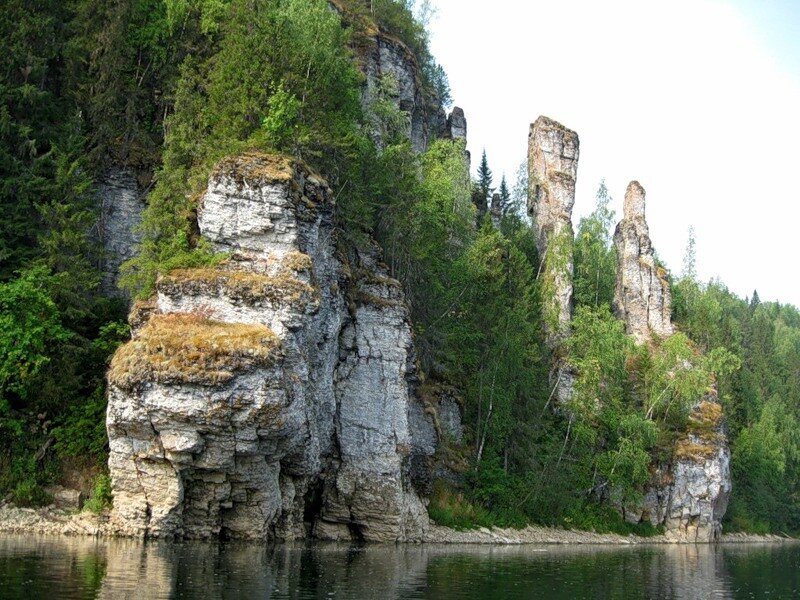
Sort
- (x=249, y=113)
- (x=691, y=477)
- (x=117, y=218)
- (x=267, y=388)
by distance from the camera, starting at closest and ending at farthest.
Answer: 1. (x=267, y=388)
2. (x=249, y=113)
3. (x=117, y=218)
4. (x=691, y=477)

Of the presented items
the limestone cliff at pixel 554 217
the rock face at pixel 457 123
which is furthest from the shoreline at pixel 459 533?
the rock face at pixel 457 123

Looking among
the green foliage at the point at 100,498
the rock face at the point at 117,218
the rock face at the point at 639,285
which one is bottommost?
the green foliage at the point at 100,498

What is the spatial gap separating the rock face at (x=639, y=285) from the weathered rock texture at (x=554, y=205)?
712 cm

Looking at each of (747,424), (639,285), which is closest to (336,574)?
(639,285)

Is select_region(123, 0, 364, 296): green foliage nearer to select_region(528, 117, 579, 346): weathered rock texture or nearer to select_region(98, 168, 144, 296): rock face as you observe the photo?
select_region(98, 168, 144, 296): rock face

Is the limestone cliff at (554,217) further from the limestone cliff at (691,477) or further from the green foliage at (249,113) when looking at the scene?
the green foliage at (249,113)

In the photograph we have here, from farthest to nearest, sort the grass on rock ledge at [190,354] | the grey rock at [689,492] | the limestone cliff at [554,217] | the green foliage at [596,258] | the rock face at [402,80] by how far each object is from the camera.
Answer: the green foliage at [596,258], the limestone cliff at [554,217], the grey rock at [689,492], the rock face at [402,80], the grass on rock ledge at [190,354]

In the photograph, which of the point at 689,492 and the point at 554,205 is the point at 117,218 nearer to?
the point at 554,205

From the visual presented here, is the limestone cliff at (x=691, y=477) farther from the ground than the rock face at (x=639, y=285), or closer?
closer

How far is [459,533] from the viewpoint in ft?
168

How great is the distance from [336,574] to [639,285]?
216 feet

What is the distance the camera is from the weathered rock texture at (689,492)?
75.1m

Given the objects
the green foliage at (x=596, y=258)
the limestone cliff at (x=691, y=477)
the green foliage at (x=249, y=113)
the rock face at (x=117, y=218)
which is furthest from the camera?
the green foliage at (x=596, y=258)

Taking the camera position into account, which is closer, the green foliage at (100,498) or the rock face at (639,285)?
the green foliage at (100,498)
